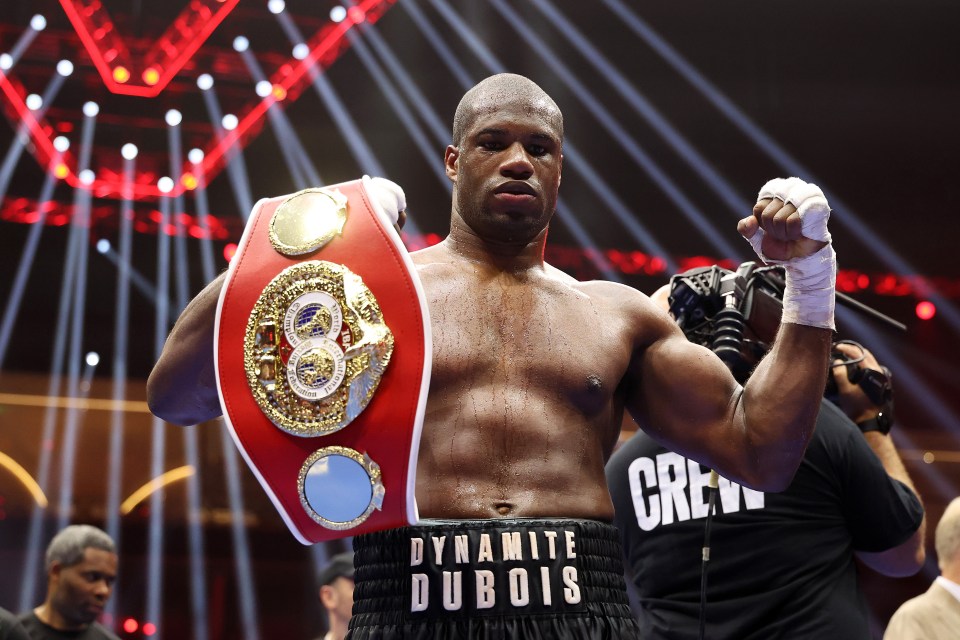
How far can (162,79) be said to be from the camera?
4805 mm

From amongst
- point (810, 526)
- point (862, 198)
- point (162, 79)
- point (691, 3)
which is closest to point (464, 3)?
point (691, 3)

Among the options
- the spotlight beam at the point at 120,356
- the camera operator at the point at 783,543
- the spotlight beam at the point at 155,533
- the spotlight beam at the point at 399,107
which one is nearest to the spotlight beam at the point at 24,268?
the spotlight beam at the point at 120,356

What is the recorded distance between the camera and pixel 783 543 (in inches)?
79.7

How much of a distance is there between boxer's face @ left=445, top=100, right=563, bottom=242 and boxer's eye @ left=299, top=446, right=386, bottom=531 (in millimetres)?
450

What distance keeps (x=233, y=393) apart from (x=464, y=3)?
3.85 m

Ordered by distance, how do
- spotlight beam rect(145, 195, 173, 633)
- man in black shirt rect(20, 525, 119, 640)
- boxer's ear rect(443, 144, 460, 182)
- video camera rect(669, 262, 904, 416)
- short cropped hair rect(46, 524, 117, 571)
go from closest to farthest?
boxer's ear rect(443, 144, 460, 182), video camera rect(669, 262, 904, 416), man in black shirt rect(20, 525, 119, 640), short cropped hair rect(46, 524, 117, 571), spotlight beam rect(145, 195, 173, 633)

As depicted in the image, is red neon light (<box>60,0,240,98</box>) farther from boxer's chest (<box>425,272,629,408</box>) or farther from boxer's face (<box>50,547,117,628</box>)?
boxer's chest (<box>425,272,629,408</box>)

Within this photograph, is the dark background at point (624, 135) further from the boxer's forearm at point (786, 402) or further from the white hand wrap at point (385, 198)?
the boxer's forearm at point (786, 402)

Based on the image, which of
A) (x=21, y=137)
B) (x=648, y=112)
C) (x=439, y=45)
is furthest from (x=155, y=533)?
(x=648, y=112)

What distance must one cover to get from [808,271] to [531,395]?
15.5 inches

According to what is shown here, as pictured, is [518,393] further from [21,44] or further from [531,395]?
[21,44]

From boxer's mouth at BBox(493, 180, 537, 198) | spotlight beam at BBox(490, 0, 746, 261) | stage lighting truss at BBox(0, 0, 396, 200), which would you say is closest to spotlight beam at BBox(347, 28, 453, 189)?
stage lighting truss at BBox(0, 0, 396, 200)

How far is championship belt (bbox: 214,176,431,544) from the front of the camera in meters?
1.27

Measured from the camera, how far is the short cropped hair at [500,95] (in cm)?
158
